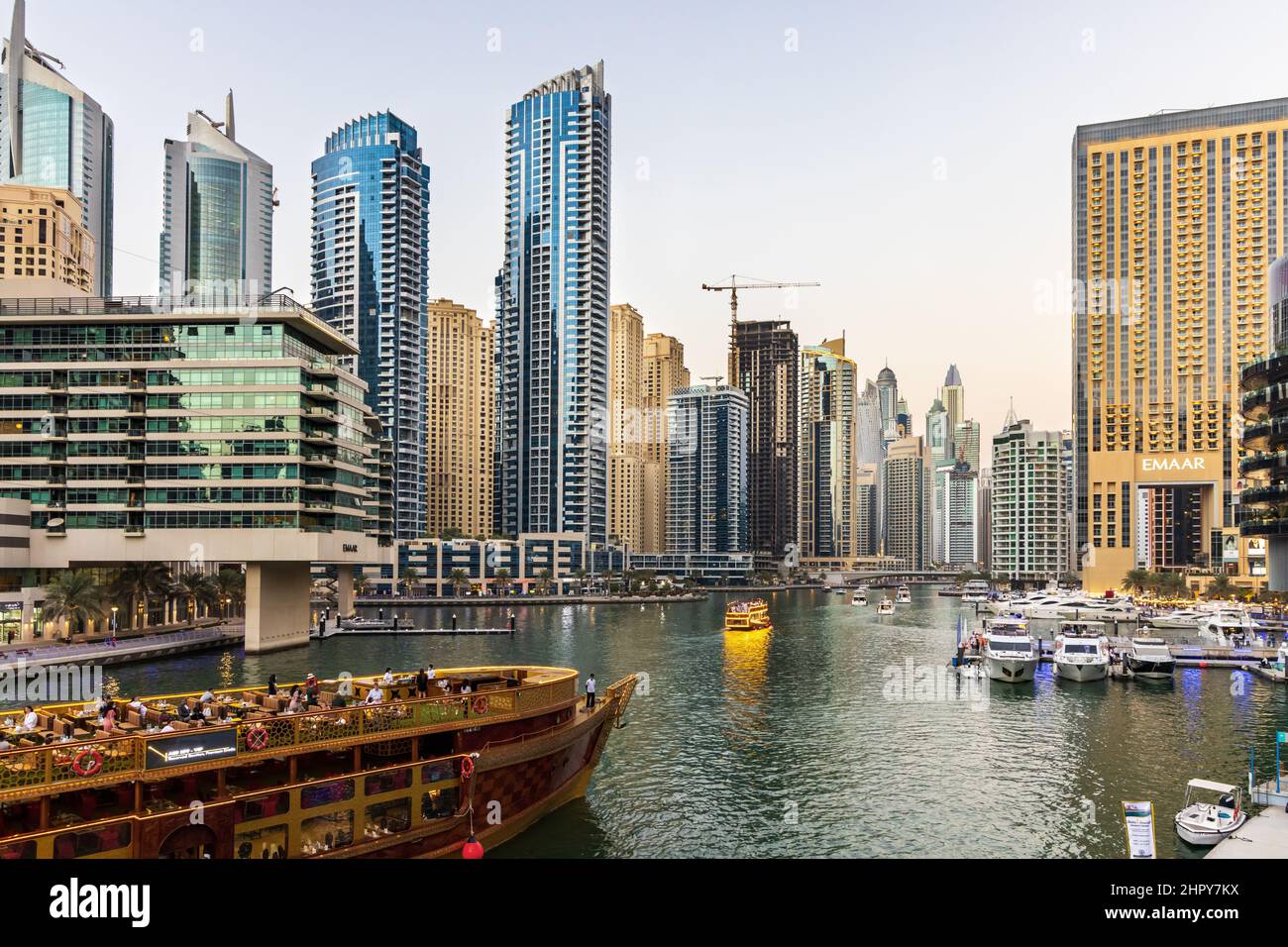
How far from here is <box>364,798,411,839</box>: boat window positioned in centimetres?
2380

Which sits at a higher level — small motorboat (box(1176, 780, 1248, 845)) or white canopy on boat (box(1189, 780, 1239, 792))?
white canopy on boat (box(1189, 780, 1239, 792))

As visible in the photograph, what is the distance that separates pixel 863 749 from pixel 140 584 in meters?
68.1

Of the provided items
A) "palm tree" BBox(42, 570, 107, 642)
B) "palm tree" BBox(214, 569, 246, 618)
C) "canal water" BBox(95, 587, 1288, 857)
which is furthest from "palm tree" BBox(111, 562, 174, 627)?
"canal water" BBox(95, 587, 1288, 857)

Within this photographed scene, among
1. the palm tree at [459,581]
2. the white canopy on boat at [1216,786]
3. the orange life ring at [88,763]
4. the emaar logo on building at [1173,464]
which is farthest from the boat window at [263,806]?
the emaar logo on building at [1173,464]

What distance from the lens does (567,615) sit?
14562cm

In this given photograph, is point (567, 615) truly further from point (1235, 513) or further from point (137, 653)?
point (1235, 513)

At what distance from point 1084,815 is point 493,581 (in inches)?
6686

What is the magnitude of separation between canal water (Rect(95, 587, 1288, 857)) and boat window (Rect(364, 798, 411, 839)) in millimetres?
3961

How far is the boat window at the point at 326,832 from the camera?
882 inches

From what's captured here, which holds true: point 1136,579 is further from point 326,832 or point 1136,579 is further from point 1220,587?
point 326,832

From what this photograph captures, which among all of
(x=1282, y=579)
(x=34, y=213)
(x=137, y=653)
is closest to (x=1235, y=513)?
(x=1282, y=579)

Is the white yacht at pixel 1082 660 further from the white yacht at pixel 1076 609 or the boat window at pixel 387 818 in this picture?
the boat window at pixel 387 818

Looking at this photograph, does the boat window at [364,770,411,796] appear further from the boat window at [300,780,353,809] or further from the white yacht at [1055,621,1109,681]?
the white yacht at [1055,621,1109,681]

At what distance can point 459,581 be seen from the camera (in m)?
191
